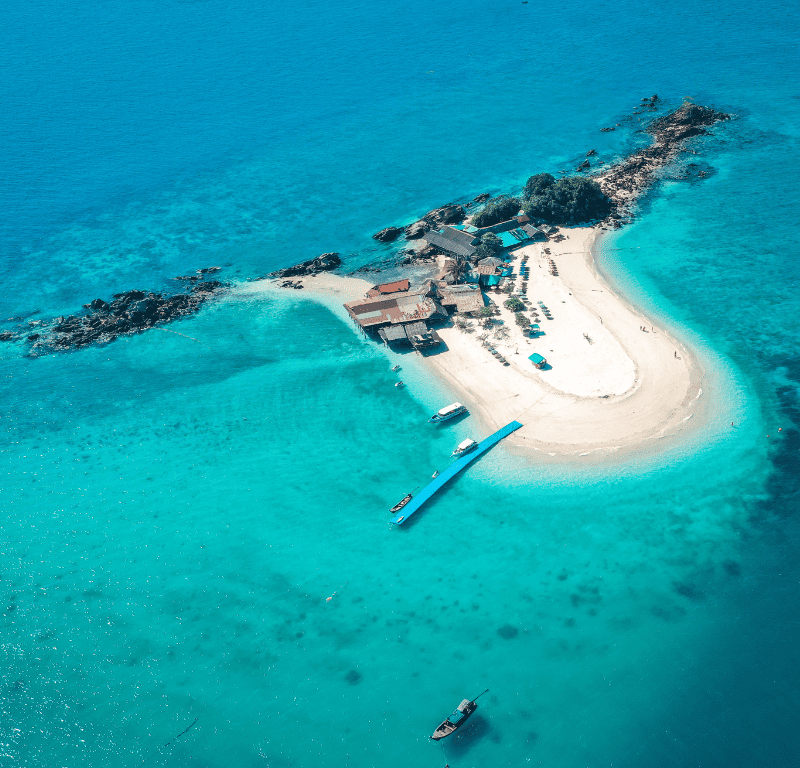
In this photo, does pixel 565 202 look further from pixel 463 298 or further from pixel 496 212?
pixel 463 298

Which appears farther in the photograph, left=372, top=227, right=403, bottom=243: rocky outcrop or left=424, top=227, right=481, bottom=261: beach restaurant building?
left=372, top=227, right=403, bottom=243: rocky outcrop

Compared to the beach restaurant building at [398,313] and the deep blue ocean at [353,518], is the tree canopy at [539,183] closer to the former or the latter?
the deep blue ocean at [353,518]

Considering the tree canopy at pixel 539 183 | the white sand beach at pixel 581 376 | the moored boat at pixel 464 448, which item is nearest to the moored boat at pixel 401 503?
the moored boat at pixel 464 448

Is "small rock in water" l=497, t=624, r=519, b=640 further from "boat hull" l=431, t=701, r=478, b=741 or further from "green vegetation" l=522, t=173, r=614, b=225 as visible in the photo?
"green vegetation" l=522, t=173, r=614, b=225

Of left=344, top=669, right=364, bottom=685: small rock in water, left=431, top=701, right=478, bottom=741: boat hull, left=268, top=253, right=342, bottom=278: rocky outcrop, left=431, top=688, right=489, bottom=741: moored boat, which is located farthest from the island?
left=344, top=669, right=364, bottom=685: small rock in water

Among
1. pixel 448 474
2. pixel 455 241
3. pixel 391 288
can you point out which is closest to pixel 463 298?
pixel 391 288
